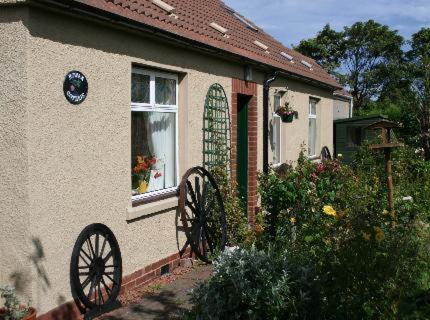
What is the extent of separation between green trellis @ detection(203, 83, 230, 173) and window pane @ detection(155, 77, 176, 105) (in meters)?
0.75

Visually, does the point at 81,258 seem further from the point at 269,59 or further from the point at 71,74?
the point at 269,59

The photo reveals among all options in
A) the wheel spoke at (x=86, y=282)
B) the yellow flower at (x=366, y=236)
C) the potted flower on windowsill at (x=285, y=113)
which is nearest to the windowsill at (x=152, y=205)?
the wheel spoke at (x=86, y=282)

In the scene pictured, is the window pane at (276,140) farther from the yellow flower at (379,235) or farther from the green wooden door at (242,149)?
the yellow flower at (379,235)

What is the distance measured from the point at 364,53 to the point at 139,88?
42.5 meters

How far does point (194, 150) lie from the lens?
7.60 meters

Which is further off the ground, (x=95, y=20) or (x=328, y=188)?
(x=95, y=20)

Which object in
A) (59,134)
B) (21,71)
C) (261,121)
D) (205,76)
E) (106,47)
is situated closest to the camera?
(21,71)

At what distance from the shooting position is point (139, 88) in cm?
648

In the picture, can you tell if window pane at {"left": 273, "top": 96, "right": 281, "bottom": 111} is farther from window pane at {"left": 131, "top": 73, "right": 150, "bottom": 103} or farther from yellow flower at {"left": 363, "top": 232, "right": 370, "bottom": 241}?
yellow flower at {"left": 363, "top": 232, "right": 370, "bottom": 241}

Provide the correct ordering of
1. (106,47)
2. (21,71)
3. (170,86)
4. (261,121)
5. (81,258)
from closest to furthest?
1. (21,71)
2. (81,258)
3. (106,47)
4. (170,86)
5. (261,121)

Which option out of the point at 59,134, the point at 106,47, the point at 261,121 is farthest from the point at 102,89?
the point at 261,121

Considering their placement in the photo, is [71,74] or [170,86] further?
[170,86]

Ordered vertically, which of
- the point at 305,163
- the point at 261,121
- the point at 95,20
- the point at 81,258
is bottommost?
the point at 81,258

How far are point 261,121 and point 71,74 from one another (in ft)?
19.1
